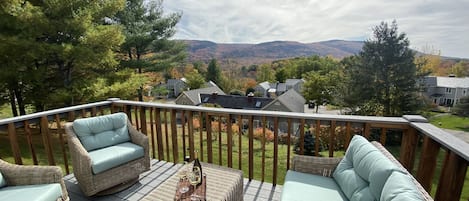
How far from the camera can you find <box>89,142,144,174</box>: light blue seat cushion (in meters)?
2.49

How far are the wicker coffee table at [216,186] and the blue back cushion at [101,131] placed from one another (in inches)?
51.6

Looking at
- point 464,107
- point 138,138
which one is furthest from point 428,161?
point 464,107

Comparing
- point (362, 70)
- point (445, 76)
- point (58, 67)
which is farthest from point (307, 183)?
point (445, 76)

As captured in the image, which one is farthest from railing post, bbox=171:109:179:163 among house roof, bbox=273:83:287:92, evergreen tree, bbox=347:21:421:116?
house roof, bbox=273:83:287:92

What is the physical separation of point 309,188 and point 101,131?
247 cm

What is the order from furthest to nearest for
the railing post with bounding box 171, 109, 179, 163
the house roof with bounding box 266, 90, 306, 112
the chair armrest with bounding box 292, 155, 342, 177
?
the house roof with bounding box 266, 90, 306, 112 → the railing post with bounding box 171, 109, 179, 163 → the chair armrest with bounding box 292, 155, 342, 177

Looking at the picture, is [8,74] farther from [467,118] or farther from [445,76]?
[445,76]

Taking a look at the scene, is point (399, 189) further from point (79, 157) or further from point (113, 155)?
point (79, 157)

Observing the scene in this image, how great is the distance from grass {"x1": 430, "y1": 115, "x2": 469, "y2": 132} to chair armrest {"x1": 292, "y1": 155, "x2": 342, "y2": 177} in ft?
64.0

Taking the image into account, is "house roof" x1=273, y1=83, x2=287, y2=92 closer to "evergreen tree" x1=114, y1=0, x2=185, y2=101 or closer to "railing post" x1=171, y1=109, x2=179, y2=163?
"evergreen tree" x1=114, y1=0, x2=185, y2=101

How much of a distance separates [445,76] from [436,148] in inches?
1270

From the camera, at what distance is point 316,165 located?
2.15m

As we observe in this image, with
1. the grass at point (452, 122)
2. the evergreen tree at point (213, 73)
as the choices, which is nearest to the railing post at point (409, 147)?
the grass at point (452, 122)

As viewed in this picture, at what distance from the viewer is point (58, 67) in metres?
7.88
